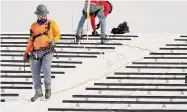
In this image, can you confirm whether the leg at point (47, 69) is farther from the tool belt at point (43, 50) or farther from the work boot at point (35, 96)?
the work boot at point (35, 96)

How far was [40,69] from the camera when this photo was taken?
1534 centimetres

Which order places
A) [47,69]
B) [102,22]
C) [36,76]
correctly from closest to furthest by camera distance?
[47,69] → [36,76] → [102,22]

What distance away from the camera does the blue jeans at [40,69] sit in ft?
49.7

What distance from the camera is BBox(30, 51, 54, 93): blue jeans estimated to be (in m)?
15.1

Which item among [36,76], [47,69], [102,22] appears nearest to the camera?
[47,69]

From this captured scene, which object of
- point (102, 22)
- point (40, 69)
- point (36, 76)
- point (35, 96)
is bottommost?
point (35, 96)

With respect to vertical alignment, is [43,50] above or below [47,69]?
above

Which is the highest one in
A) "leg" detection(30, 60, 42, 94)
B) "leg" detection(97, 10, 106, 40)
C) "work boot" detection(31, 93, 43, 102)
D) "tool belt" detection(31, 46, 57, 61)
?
"leg" detection(97, 10, 106, 40)

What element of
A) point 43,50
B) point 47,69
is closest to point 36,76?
point 47,69

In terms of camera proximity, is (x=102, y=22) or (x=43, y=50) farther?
(x=102, y=22)

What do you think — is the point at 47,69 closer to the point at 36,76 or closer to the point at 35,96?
the point at 36,76

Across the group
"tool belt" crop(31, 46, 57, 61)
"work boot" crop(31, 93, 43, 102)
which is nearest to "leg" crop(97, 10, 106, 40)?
"tool belt" crop(31, 46, 57, 61)

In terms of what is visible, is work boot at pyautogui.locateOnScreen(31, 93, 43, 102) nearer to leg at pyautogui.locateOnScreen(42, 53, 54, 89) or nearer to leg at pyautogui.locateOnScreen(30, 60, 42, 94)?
leg at pyautogui.locateOnScreen(30, 60, 42, 94)

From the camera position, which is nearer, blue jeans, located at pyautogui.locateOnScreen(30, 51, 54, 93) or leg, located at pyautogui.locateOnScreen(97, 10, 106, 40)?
blue jeans, located at pyautogui.locateOnScreen(30, 51, 54, 93)
